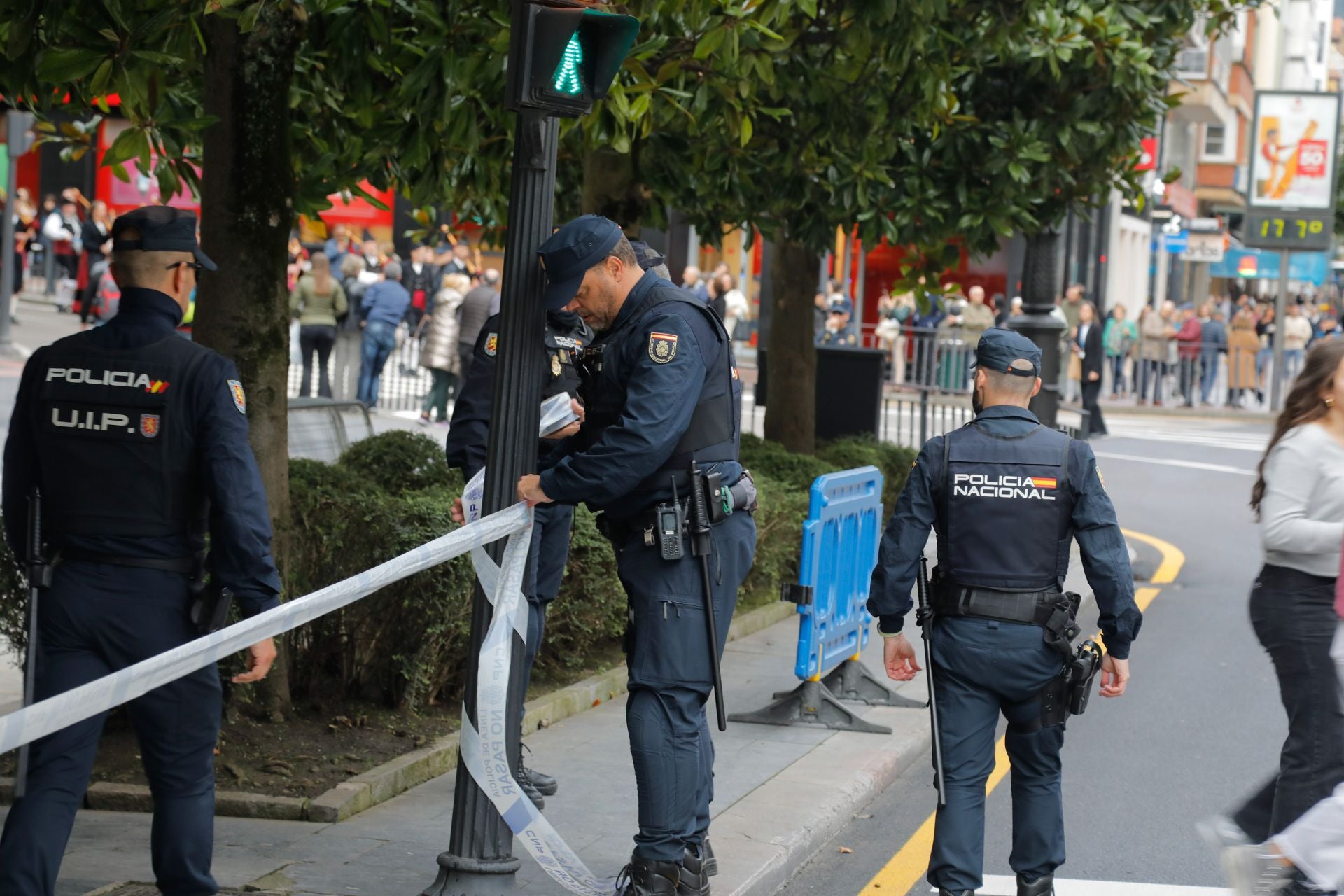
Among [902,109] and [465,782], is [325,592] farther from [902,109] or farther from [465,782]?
[902,109]

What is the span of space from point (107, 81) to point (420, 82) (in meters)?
1.23

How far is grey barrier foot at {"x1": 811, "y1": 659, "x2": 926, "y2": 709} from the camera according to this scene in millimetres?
7977

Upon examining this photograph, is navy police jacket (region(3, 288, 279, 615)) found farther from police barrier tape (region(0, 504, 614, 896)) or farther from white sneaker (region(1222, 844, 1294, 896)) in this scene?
white sneaker (region(1222, 844, 1294, 896))

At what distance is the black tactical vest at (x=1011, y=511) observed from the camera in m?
4.78

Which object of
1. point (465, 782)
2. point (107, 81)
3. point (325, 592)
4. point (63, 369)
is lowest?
point (465, 782)

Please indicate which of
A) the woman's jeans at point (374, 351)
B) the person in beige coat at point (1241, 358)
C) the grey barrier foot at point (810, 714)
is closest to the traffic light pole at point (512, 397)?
the grey barrier foot at point (810, 714)

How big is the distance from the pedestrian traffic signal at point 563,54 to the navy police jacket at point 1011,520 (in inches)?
55.3

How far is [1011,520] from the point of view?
4.79 metres

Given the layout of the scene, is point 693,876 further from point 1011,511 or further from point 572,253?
point 572,253

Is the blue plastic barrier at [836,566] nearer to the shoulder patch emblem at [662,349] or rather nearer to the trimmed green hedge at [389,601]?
the trimmed green hedge at [389,601]

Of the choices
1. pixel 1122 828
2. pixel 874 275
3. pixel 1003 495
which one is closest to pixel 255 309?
pixel 1003 495

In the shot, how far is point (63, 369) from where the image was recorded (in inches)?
160

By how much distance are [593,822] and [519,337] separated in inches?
75.7

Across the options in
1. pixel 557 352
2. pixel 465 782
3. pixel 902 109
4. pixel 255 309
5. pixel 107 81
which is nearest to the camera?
pixel 465 782
